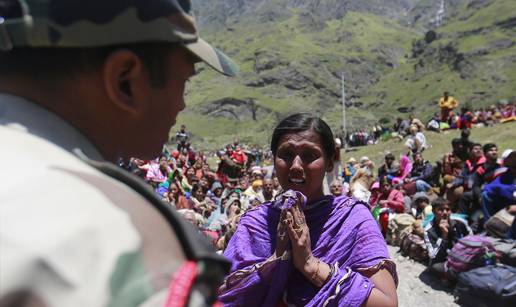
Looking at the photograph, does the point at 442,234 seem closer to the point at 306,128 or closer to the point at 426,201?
the point at 426,201

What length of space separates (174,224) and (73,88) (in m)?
0.33

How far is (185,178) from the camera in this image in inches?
476

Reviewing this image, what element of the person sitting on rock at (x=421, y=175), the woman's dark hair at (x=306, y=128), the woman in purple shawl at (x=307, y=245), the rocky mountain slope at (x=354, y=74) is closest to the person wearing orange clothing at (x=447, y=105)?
the person sitting on rock at (x=421, y=175)

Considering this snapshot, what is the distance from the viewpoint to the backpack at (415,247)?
7.62 m

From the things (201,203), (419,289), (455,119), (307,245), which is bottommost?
(419,289)

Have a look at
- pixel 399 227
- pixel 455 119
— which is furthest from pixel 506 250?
pixel 455 119

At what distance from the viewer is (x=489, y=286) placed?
5375mm

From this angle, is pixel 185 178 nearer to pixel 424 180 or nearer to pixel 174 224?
pixel 424 180

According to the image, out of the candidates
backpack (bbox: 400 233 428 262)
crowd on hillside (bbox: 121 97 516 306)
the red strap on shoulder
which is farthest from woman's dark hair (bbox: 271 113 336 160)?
backpack (bbox: 400 233 428 262)

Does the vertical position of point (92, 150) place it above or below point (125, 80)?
below

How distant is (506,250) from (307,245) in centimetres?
415

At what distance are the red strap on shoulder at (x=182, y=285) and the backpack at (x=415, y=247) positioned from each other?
24.0ft

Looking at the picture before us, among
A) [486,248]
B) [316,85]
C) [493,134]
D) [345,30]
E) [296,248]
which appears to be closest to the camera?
[296,248]

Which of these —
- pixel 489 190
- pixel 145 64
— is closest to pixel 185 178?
pixel 489 190
